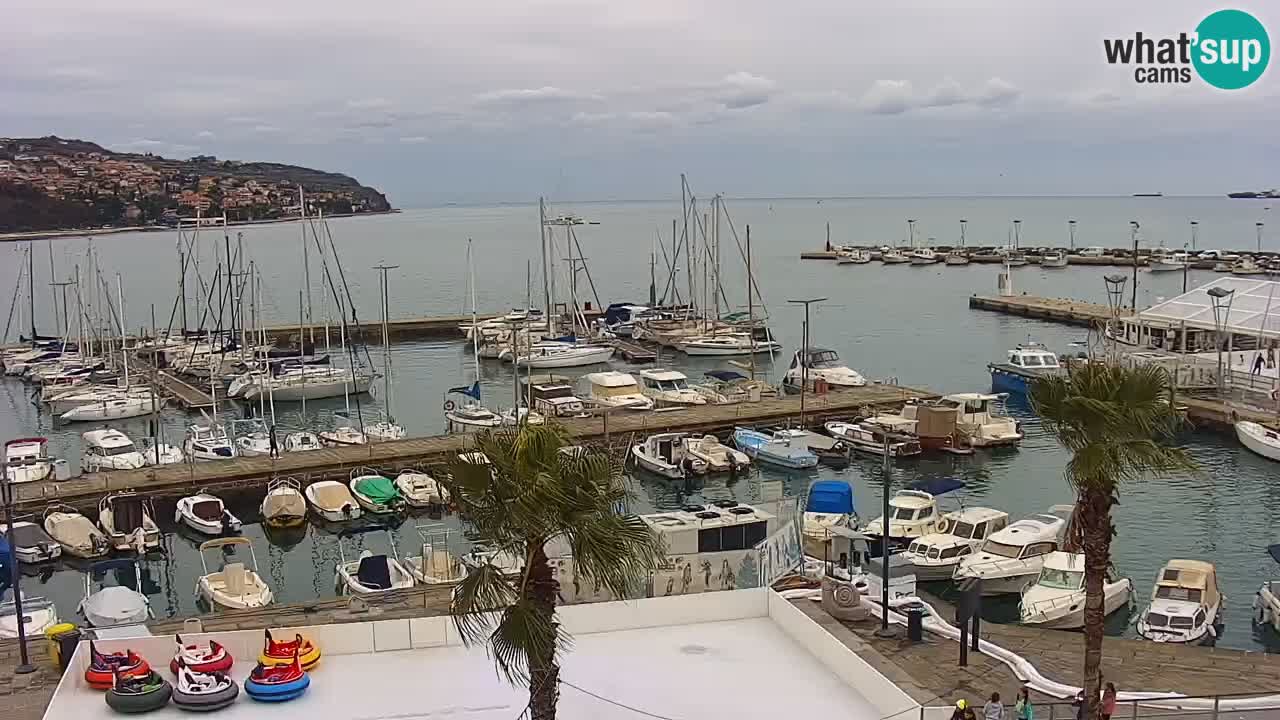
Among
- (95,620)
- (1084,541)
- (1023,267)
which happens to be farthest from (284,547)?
(1023,267)

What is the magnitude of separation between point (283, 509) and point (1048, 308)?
225 feet

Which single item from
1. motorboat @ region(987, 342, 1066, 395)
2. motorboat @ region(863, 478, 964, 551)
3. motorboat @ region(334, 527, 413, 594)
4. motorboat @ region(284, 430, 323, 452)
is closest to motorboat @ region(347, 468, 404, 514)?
motorboat @ region(284, 430, 323, 452)

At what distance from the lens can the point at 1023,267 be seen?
497ft

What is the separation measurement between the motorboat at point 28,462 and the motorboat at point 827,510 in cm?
2659

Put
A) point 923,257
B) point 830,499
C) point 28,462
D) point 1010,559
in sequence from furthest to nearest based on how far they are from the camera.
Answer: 1. point 923,257
2. point 28,462
3. point 830,499
4. point 1010,559

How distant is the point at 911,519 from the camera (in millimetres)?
31766

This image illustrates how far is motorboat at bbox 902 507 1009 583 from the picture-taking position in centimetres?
2867

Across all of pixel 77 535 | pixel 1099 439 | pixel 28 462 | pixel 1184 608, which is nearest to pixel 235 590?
pixel 77 535

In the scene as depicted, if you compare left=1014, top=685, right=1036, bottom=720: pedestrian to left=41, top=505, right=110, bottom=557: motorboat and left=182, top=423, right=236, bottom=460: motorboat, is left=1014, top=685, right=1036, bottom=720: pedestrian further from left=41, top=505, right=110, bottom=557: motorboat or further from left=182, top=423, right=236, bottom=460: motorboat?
left=182, top=423, right=236, bottom=460: motorboat

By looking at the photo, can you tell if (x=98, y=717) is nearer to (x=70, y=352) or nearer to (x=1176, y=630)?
(x=1176, y=630)

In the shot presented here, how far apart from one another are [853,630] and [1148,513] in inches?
865

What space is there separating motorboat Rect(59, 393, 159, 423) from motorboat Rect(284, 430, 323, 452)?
15722mm

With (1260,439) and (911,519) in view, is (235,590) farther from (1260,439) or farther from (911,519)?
(1260,439)

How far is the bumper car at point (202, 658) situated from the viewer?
13.8 metres
